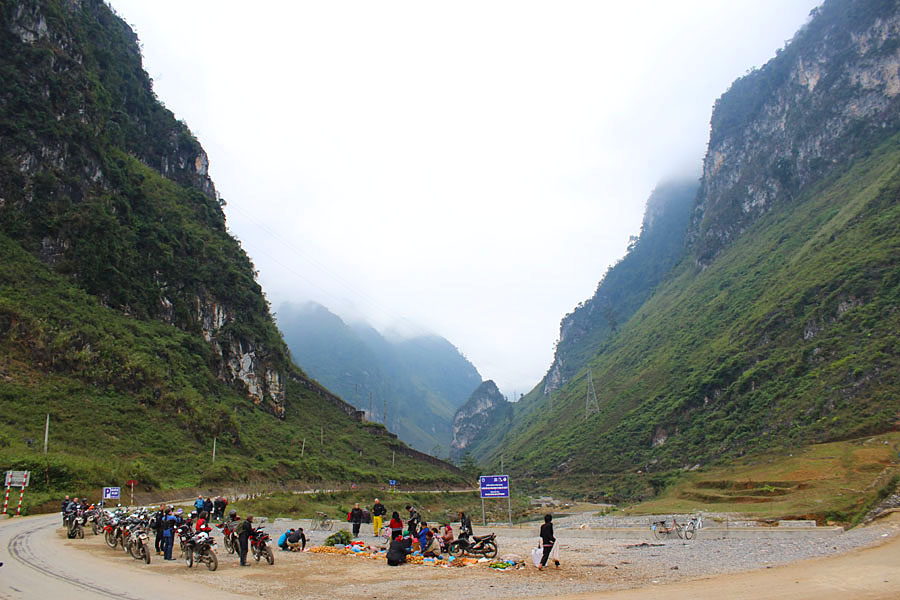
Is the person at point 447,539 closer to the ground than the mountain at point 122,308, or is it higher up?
closer to the ground

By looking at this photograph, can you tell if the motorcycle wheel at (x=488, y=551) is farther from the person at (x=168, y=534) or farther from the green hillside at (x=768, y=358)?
the green hillside at (x=768, y=358)

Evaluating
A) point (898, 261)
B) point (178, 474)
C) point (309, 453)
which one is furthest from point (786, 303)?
point (178, 474)

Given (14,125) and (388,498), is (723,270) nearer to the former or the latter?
(388,498)

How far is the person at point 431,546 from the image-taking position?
1721 centimetres

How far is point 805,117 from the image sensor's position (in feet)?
414

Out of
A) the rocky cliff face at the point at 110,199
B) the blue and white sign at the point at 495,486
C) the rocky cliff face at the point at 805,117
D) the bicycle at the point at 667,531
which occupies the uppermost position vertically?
the rocky cliff face at the point at 805,117

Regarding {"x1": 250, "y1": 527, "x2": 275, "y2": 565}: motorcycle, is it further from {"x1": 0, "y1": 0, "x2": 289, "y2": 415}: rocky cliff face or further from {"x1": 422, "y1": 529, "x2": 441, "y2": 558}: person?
{"x1": 0, "y1": 0, "x2": 289, "y2": 415}: rocky cliff face

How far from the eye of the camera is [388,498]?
174 ft

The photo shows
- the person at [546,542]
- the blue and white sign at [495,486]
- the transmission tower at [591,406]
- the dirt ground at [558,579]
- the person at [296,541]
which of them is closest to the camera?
the dirt ground at [558,579]

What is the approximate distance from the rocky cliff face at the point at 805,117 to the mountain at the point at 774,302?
38 centimetres

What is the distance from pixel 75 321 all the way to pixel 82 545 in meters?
35.1

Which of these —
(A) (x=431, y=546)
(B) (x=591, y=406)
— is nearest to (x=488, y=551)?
(A) (x=431, y=546)

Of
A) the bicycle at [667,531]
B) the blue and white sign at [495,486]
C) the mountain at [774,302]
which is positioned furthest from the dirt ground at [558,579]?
the mountain at [774,302]

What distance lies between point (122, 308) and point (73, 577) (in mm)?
51610
